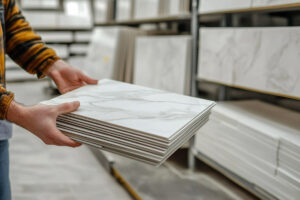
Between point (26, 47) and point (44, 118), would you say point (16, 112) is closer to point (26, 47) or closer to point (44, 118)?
point (44, 118)

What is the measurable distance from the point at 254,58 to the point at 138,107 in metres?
0.78

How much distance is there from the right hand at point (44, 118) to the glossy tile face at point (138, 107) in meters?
0.05

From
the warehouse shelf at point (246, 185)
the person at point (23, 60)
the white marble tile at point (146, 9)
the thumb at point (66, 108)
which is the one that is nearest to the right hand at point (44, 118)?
the thumb at point (66, 108)

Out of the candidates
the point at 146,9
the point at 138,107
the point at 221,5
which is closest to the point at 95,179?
the point at 138,107

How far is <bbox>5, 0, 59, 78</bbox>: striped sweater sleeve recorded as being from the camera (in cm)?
103

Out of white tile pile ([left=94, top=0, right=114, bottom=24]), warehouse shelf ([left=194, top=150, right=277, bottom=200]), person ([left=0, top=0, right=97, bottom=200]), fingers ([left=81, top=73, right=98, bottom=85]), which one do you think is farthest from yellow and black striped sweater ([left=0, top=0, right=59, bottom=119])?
white tile pile ([left=94, top=0, right=114, bottom=24])

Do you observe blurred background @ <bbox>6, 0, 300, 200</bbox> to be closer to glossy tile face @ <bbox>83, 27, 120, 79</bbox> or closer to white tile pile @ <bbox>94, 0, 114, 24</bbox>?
glossy tile face @ <bbox>83, 27, 120, 79</bbox>

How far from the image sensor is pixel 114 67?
2.47m

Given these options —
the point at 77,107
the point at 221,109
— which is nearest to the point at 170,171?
the point at 221,109

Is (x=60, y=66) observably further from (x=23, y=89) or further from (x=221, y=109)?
(x=23, y=89)

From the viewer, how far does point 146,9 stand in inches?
100

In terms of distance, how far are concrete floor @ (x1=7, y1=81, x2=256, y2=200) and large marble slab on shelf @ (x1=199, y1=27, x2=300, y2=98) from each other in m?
0.66

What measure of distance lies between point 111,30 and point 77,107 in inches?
77.3

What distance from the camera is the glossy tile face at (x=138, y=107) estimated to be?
69cm
